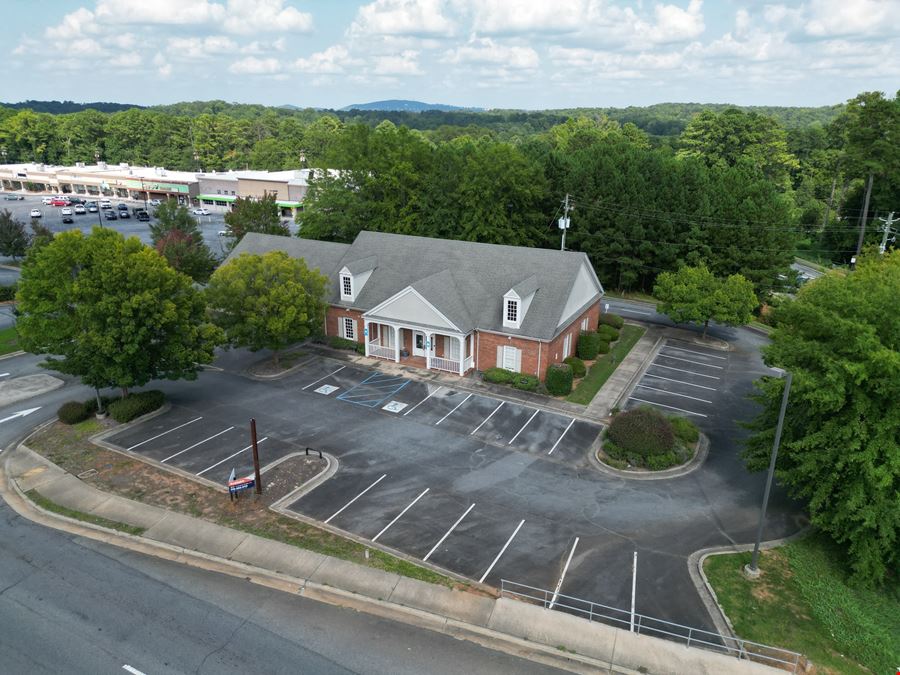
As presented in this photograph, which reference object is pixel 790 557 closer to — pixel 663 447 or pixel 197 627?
pixel 663 447

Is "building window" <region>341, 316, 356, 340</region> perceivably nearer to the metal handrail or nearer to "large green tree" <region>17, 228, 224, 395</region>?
"large green tree" <region>17, 228, 224, 395</region>

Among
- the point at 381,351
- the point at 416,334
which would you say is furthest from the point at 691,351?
the point at 381,351

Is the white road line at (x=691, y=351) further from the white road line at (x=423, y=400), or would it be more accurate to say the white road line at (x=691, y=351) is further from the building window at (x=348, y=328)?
the building window at (x=348, y=328)

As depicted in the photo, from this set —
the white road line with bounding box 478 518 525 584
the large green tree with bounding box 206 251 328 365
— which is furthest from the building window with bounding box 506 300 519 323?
the white road line with bounding box 478 518 525 584

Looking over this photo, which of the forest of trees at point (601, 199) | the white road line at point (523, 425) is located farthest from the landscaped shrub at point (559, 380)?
the forest of trees at point (601, 199)

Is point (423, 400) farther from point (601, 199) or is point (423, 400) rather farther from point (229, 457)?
point (601, 199)

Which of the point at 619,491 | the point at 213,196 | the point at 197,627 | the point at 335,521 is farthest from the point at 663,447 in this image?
the point at 213,196
